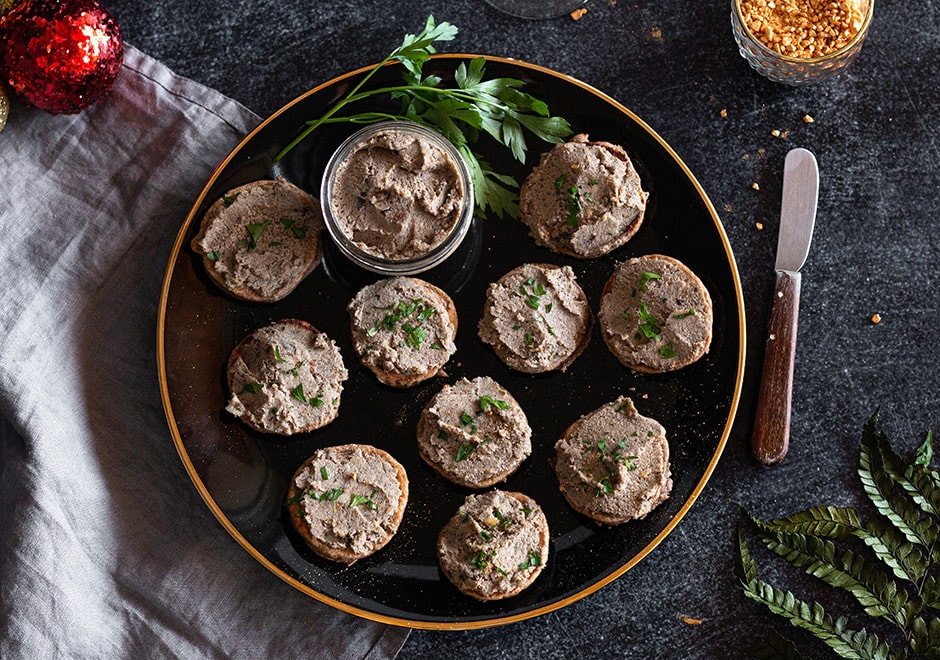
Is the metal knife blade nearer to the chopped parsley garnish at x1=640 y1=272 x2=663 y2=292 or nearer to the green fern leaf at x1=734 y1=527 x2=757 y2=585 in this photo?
the chopped parsley garnish at x1=640 y1=272 x2=663 y2=292

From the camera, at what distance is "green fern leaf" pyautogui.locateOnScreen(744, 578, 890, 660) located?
313 cm

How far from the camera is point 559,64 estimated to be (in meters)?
3.35

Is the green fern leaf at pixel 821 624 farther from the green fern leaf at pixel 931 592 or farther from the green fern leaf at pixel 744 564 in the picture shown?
the green fern leaf at pixel 931 592

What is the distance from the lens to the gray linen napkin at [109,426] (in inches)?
120

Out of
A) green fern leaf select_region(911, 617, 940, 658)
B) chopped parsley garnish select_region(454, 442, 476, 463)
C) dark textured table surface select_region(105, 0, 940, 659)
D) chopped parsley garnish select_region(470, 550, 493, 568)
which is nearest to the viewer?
chopped parsley garnish select_region(470, 550, 493, 568)

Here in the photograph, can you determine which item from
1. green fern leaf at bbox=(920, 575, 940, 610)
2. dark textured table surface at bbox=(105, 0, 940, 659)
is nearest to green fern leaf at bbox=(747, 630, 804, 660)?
dark textured table surface at bbox=(105, 0, 940, 659)

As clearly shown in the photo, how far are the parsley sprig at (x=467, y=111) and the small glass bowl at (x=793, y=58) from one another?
0.71m

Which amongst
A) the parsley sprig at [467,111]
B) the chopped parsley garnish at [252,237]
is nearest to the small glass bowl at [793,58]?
the parsley sprig at [467,111]

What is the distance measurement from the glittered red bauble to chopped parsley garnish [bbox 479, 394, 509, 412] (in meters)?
1.58

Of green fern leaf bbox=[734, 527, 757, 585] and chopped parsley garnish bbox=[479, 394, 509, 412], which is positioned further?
green fern leaf bbox=[734, 527, 757, 585]

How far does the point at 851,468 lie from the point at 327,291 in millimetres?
1874

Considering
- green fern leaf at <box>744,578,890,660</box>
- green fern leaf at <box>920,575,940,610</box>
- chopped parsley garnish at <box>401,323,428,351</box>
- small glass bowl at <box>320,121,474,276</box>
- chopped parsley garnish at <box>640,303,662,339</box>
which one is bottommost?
green fern leaf at <box>920,575,940,610</box>

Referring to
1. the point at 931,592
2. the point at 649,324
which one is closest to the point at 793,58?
the point at 649,324

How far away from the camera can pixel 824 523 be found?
10.5ft
